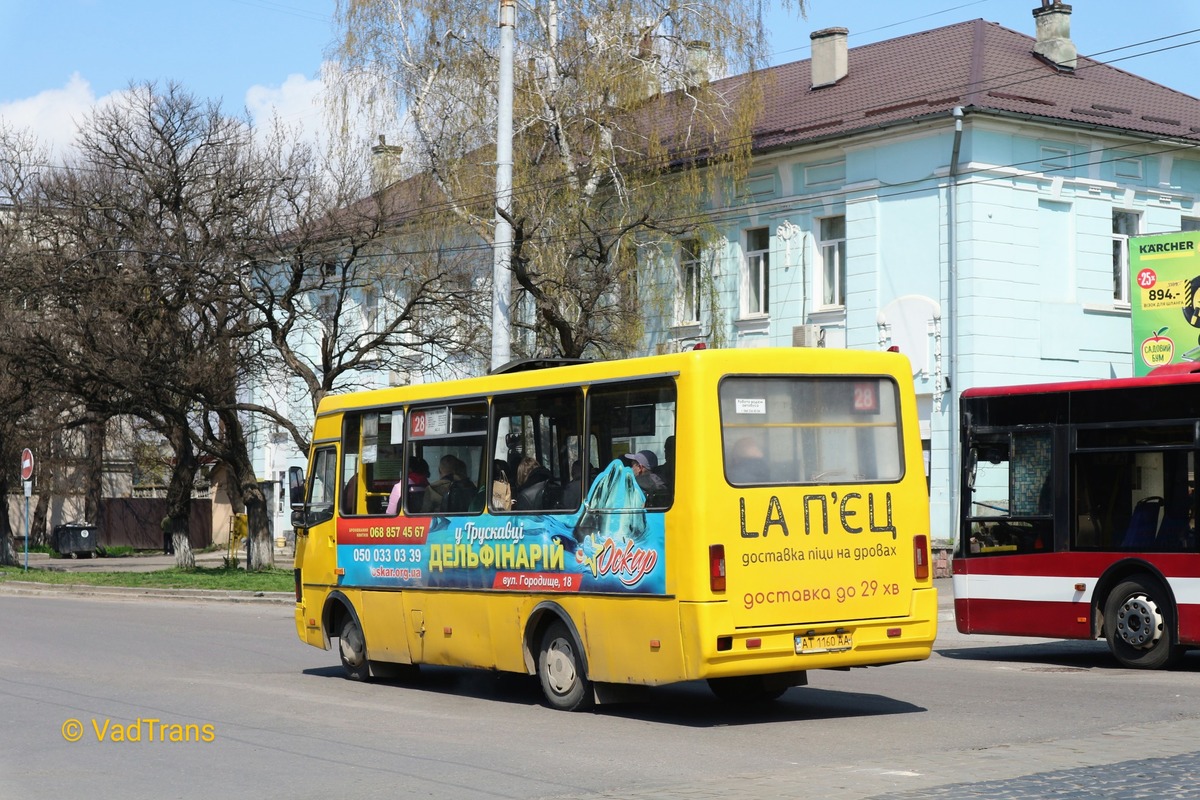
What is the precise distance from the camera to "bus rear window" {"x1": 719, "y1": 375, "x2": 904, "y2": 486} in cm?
1134

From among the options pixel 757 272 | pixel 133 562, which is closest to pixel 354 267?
pixel 757 272

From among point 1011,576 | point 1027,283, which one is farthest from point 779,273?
point 1011,576

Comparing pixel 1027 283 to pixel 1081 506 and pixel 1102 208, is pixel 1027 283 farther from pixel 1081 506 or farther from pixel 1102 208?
pixel 1081 506

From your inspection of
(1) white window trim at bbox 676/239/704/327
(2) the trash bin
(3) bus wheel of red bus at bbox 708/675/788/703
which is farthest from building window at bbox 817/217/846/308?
(2) the trash bin

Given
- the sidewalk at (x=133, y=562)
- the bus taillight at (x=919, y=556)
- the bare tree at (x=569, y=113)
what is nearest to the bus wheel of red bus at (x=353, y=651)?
the bus taillight at (x=919, y=556)

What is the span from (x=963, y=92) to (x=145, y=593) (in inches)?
741

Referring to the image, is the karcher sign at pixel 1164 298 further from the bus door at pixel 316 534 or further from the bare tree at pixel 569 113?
the bus door at pixel 316 534

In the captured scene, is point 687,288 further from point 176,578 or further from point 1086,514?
point 1086,514

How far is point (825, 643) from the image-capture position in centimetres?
1143

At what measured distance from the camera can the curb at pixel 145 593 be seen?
2930cm

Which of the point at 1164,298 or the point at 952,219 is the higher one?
the point at 952,219

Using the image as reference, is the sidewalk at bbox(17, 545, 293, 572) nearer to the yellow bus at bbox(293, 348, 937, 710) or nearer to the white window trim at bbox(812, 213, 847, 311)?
the white window trim at bbox(812, 213, 847, 311)

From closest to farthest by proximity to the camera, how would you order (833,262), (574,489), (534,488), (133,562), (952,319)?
(574,489)
(534,488)
(952,319)
(833,262)
(133,562)

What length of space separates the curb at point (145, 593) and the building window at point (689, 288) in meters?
11.1
